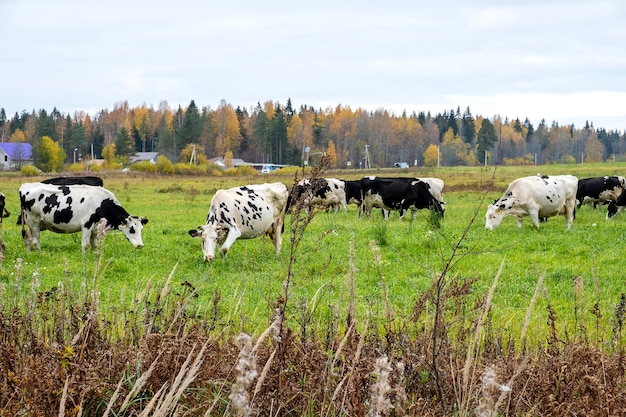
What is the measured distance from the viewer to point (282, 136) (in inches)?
4186

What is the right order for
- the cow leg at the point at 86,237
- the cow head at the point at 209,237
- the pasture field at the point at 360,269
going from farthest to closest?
the cow leg at the point at 86,237 < the cow head at the point at 209,237 < the pasture field at the point at 360,269

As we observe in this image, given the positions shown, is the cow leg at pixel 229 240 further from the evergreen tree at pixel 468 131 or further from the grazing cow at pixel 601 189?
the evergreen tree at pixel 468 131

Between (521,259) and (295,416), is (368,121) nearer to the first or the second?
(521,259)

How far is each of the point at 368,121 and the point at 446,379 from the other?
12261 cm

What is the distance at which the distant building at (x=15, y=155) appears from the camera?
99.4 metres

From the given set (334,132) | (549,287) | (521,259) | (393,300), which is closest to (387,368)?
(393,300)

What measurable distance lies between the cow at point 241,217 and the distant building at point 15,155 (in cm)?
9029

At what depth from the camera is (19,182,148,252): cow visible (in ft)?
44.8

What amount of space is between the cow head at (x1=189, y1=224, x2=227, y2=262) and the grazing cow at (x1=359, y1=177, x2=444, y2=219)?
10.8 meters

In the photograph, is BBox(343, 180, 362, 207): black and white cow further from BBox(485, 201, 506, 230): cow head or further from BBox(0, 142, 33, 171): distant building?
BBox(0, 142, 33, 171): distant building

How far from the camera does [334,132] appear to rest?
124 meters

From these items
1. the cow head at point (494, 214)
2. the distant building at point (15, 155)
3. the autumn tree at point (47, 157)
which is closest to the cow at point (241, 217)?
the cow head at point (494, 214)

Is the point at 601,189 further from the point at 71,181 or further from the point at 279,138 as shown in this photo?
the point at 279,138

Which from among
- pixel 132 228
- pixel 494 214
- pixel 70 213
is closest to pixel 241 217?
pixel 132 228
